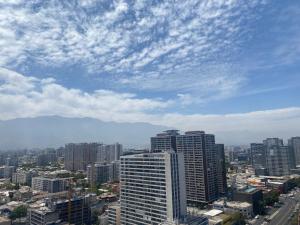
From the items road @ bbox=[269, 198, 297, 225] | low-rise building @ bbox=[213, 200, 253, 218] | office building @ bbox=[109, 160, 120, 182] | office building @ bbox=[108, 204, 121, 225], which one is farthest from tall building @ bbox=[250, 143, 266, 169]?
office building @ bbox=[108, 204, 121, 225]

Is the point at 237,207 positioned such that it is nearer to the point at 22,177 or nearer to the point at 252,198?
the point at 252,198

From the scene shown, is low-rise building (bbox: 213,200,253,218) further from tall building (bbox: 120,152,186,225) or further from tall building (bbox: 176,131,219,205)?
tall building (bbox: 120,152,186,225)

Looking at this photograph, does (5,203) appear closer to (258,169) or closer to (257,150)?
(258,169)

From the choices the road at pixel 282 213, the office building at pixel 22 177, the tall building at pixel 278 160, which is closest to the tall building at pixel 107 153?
the office building at pixel 22 177

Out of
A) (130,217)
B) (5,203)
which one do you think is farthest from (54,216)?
(5,203)

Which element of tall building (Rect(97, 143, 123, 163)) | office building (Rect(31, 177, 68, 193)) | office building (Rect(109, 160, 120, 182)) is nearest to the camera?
office building (Rect(31, 177, 68, 193))

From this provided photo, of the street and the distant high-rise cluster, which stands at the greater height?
the distant high-rise cluster
